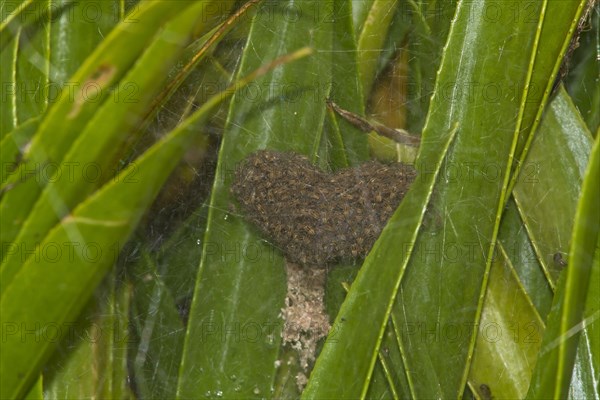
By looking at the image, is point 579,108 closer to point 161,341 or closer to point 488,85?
point 488,85

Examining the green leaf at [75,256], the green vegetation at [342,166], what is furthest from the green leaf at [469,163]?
the green leaf at [75,256]

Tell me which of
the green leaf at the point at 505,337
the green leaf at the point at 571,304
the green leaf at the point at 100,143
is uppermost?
the green leaf at the point at 100,143

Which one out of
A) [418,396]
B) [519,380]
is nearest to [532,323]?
[519,380]

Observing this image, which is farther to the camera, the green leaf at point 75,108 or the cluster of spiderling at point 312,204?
the cluster of spiderling at point 312,204

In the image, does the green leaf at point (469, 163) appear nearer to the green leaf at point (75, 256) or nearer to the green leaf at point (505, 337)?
the green leaf at point (505, 337)

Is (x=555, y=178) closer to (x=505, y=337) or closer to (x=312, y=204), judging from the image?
(x=505, y=337)

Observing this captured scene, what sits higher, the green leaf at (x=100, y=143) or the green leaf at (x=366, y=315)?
the green leaf at (x=100, y=143)

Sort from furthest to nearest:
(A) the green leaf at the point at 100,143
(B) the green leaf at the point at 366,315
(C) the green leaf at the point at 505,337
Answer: (C) the green leaf at the point at 505,337
(B) the green leaf at the point at 366,315
(A) the green leaf at the point at 100,143

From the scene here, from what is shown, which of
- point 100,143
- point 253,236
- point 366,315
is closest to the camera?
point 100,143

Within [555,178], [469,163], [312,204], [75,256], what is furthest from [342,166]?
[75,256]
